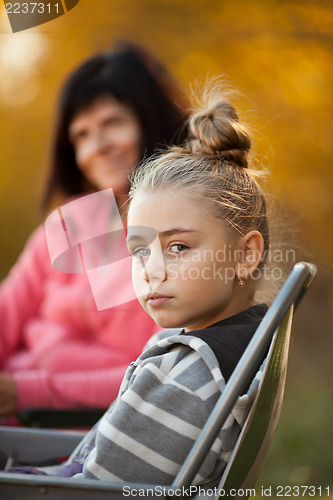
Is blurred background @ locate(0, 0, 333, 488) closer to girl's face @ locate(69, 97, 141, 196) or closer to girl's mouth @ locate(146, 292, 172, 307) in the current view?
girl's face @ locate(69, 97, 141, 196)

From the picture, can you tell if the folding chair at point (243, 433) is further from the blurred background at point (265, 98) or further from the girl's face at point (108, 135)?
the blurred background at point (265, 98)

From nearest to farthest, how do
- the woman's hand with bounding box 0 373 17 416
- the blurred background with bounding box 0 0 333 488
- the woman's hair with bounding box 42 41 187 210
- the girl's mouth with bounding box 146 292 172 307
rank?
the girl's mouth with bounding box 146 292 172 307
the woman's hand with bounding box 0 373 17 416
the woman's hair with bounding box 42 41 187 210
the blurred background with bounding box 0 0 333 488

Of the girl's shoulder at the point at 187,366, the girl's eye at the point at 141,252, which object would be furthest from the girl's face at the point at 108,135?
the girl's shoulder at the point at 187,366

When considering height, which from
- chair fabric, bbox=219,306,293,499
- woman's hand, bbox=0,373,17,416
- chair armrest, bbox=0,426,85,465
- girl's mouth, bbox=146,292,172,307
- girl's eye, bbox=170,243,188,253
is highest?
girl's eye, bbox=170,243,188,253

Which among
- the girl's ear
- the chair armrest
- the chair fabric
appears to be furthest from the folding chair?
the chair armrest

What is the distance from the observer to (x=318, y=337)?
443 cm

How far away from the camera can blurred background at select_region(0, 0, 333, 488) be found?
3.17m

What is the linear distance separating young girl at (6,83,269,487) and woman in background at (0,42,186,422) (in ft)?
2.32

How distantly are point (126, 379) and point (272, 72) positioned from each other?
8.60 feet

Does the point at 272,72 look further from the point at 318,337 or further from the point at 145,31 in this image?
the point at 318,337

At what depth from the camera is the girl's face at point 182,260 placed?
115cm

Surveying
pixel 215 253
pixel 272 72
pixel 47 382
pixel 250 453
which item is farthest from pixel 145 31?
pixel 250 453

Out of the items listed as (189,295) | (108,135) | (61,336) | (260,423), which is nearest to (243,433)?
(260,423)

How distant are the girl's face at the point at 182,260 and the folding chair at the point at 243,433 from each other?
15 cm
